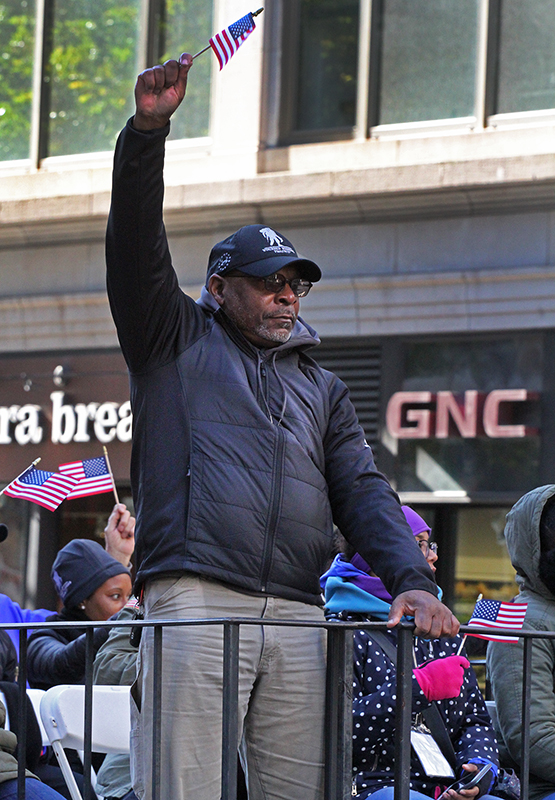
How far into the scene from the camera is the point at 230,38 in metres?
4.04

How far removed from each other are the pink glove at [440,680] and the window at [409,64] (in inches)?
289

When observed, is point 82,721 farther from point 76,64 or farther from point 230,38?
point 76,64

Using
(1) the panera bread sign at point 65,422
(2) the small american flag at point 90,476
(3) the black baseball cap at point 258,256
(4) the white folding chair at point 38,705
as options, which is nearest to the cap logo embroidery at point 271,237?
(3) the black baseball cap at point 258,256

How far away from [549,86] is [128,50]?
430cm

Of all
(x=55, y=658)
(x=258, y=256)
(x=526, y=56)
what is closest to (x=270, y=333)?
(x=258, y=256)

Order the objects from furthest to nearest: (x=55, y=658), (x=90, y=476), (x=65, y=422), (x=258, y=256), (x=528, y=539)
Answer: (x=65, y=422), (x=90, y=476), (x=55, y=658), (x=528, y=539), (x=258, y=256)

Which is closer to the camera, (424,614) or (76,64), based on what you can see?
(424,614)

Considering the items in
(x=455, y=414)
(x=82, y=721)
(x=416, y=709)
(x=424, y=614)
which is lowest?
(x=82, y=721)

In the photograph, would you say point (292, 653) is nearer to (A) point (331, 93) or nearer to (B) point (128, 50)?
(A) point (331, 93)

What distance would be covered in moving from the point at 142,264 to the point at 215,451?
568 millimetres

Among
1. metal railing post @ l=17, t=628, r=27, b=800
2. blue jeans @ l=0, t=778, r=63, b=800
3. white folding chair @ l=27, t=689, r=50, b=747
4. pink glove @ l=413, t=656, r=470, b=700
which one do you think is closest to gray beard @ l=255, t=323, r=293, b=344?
metal railing post @ l=17, t=628, r=27, b=800

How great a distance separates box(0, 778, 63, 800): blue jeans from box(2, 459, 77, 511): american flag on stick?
2722 millimetres

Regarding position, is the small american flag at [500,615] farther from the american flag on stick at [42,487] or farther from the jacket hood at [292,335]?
the american flag on stick at [42,487]

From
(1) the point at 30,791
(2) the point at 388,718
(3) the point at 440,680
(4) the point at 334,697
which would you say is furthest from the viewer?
(1) the point at 30,791
